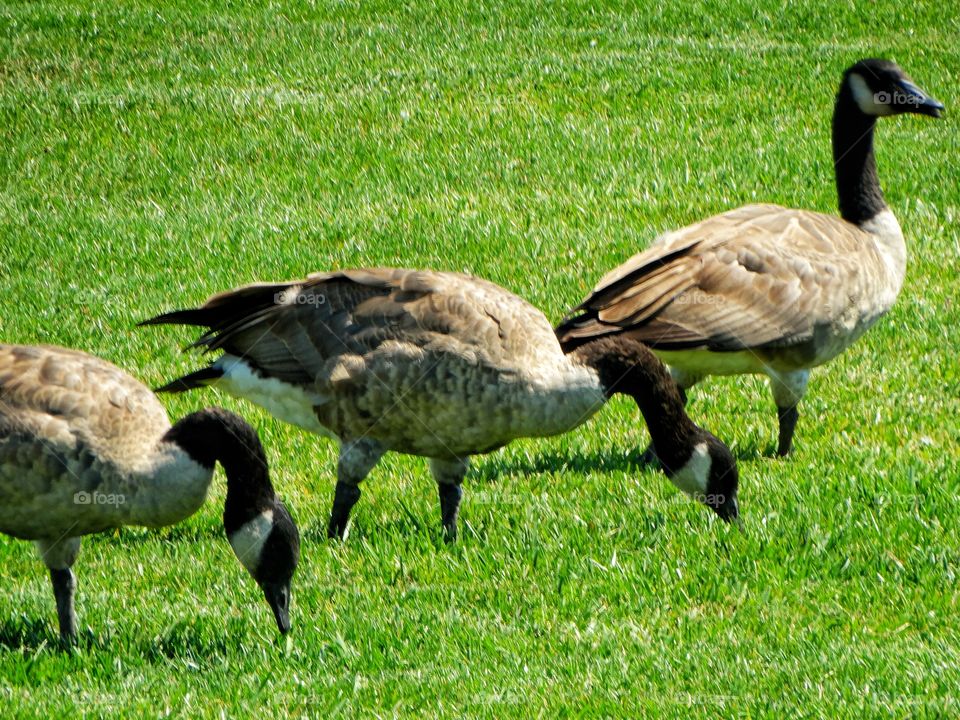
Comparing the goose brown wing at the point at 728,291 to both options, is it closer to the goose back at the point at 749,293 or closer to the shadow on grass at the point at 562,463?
the goose back at the point at 749,293

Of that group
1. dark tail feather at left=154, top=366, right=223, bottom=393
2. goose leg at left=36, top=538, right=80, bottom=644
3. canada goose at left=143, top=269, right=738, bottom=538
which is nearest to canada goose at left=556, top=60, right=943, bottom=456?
canada goose at left=143, top=269, right=738, bottom=538

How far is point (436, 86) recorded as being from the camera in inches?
634

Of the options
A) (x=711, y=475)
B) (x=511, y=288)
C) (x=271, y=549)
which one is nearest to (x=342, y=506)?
(x=271, y=549)

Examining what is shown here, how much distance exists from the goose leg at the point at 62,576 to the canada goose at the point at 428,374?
1.46 meters

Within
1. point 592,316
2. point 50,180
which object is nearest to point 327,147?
point 50,180

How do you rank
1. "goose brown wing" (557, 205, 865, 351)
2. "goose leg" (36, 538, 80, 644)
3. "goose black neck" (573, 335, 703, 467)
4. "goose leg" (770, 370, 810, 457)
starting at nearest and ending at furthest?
"goose leg" (36, 538, 80, 644) < "goose black neck" (573, 335, 703, 467) < "goose brown wing" (557, 205, 865, 351) < "goose leg" (770, 370, 810, 457)

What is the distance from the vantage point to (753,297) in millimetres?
8383

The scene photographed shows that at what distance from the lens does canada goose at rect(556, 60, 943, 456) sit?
26.8ft

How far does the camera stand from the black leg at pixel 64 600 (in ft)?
20.8

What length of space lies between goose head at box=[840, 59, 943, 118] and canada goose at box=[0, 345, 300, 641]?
562 centimetres

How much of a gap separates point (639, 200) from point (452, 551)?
670 cm

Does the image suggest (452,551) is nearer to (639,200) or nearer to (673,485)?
(673,485)

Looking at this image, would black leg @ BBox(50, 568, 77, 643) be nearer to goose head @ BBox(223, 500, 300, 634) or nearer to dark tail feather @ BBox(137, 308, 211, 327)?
goose head @ BBox(223, 500, 300, 634)

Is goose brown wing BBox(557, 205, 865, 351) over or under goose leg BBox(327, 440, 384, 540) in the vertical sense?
over
